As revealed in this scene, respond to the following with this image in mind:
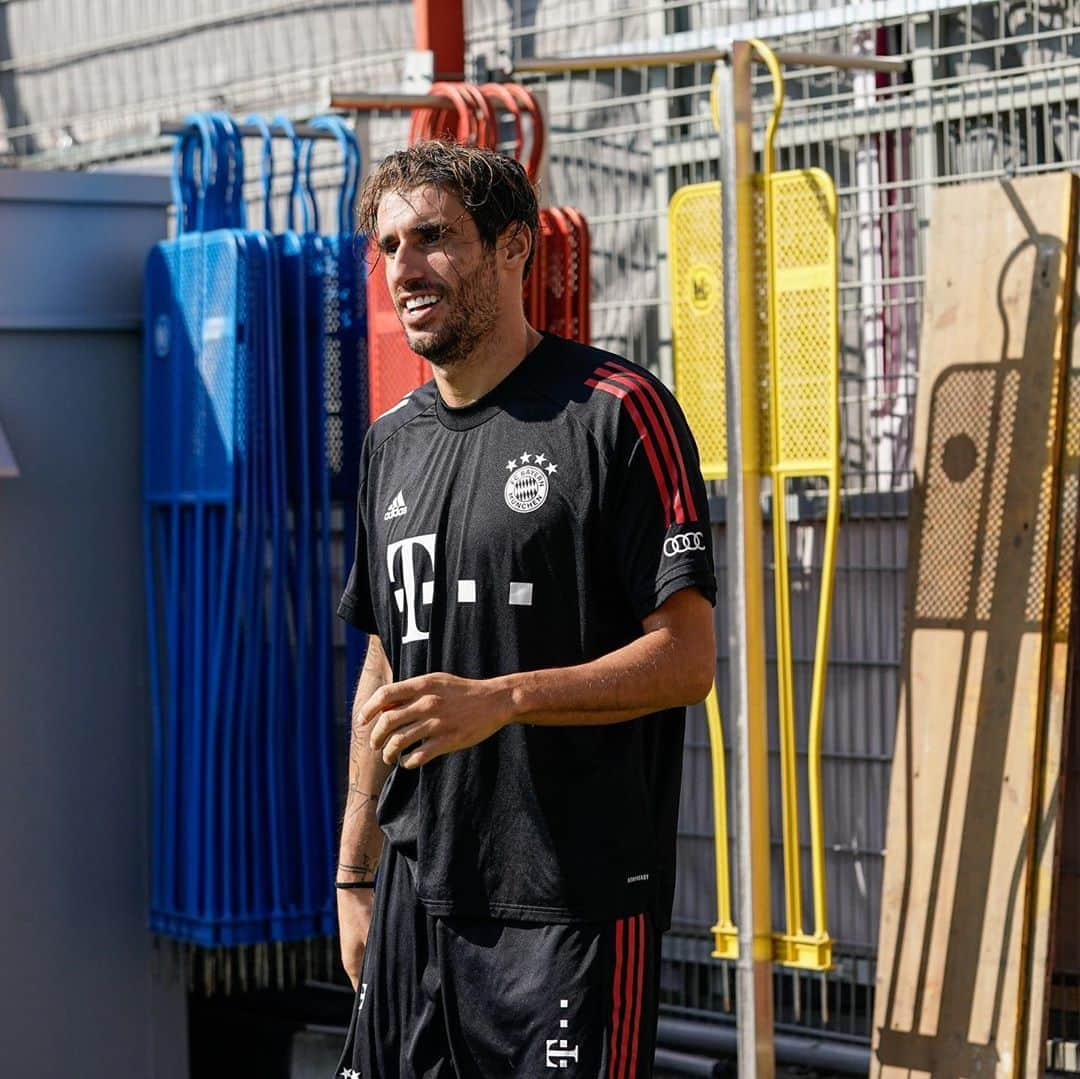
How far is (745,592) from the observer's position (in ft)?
12.9

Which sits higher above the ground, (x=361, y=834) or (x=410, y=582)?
(x=410, y=582)

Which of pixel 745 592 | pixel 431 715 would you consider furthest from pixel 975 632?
pixel 431 715

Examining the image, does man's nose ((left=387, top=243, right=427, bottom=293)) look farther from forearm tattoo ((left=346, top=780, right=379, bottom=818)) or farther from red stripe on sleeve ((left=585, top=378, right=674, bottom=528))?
forearm tattoo ((left=346, top=780, right=379, bottom=818))

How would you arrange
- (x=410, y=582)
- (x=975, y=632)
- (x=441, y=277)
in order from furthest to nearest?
1. (x=975, y=632)
2. (x=410, y=582)
3. (x=441, y=277)

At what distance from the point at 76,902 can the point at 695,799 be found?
159 centimetres

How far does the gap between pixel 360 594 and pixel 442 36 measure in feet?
7.17

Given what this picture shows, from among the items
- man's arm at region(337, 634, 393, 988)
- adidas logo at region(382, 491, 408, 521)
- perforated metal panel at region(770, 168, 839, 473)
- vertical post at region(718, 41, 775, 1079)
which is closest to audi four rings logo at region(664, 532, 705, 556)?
adidas logo at region(382, 491, 408, 521)

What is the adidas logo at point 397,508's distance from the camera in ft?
9.11

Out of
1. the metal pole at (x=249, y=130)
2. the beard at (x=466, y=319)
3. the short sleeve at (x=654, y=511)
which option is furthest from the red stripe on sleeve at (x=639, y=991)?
the metal pole at (x=249, y=130)

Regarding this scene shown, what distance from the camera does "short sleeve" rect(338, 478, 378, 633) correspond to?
9.71 ft

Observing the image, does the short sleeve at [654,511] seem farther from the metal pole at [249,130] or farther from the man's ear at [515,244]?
the metal pole at [249,130]

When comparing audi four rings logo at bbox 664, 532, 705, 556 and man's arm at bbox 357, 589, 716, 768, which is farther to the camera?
audi four rings logo at bbox 664, 532, 705, 556

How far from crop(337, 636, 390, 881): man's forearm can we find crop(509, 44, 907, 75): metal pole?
5.10 feet

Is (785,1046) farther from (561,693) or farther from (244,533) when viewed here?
(561,693)
